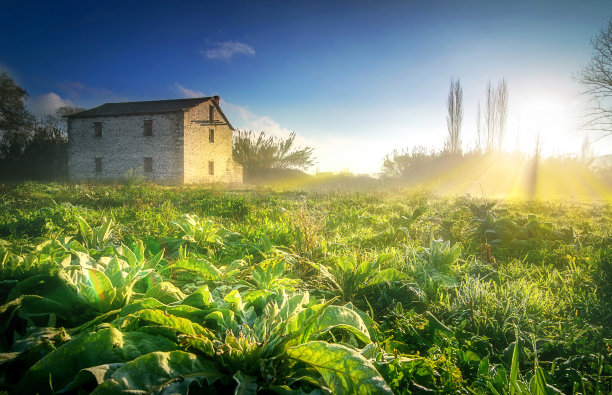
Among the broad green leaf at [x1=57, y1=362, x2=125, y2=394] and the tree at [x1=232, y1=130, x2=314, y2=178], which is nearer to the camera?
the broad green leaf at [x1=57, y1=362, x2=125, y2=394]

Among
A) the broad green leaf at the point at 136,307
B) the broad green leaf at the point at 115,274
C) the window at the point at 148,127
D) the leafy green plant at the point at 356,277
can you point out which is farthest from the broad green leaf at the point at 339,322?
the window at the point at 148,127

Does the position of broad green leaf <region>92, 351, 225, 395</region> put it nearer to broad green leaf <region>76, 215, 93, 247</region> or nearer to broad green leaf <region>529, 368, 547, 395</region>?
broad green leaf <region>529, 368, 547, 395</region>

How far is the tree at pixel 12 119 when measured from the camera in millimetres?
22812

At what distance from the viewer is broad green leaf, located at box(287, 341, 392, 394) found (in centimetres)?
89

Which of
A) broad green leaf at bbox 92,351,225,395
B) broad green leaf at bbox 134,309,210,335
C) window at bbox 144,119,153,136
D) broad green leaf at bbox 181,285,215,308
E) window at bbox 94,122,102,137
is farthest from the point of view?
window at bbox 94,122,102,137

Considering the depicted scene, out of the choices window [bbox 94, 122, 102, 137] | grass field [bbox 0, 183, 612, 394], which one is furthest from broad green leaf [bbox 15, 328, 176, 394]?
window [bbox 94, 122, 102, 137]

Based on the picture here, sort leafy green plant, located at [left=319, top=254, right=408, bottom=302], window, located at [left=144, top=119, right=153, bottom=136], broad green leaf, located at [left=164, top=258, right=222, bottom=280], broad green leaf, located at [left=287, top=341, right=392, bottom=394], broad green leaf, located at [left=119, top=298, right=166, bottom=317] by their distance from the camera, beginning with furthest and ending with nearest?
1. window, located at [left=144, top=119, right=153, bottom=136]
2. leafy green plant, located at [left=319, top=254, right=408, bottom=302]
3. broad green leaf, located at [left=164, top=258, right=222, bottom=280]
4. broad green leaf, located at [left=119, top=298, right=166, bottom=317]
5. broad green leaf, located at [left=287, top=341, right=392, bottom=394]

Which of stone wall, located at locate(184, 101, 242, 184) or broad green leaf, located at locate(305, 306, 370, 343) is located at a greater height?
stone wall, located at locate(184, 101, 242, 184)

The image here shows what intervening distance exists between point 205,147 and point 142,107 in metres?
6.04

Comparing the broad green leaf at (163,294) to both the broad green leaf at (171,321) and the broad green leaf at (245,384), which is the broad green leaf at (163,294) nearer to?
the broad green leaf at (171,321)

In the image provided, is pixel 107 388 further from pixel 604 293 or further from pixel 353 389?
pixel 604 293

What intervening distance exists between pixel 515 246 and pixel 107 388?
393 centimetres

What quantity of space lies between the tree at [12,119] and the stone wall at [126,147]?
508 centimetres

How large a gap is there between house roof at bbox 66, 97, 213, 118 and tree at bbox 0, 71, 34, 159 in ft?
16.3
